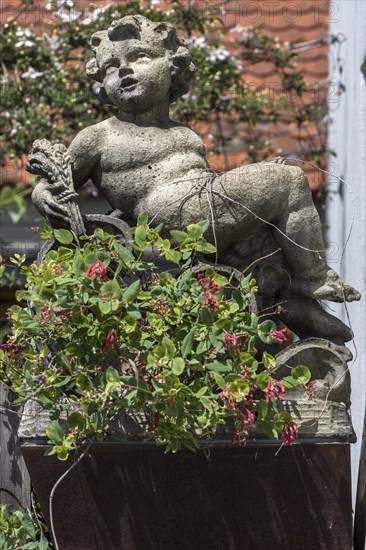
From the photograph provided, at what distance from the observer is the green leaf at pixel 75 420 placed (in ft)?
14.1

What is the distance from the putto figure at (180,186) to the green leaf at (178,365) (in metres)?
0.60

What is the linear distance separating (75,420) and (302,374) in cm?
71

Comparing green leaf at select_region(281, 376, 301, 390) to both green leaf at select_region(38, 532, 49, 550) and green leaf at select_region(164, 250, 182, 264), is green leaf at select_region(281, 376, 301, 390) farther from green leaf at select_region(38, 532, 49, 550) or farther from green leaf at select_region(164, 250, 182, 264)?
green leaf at select_region(38, 532, 49, 550)

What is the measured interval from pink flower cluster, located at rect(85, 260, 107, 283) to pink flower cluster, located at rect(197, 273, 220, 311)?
1.00 ft

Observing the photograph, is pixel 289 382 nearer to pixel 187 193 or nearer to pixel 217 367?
pixel 217 367

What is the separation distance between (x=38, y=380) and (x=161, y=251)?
55 centimetres

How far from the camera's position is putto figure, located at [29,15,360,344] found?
4.67 m

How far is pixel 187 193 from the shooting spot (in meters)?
4.66

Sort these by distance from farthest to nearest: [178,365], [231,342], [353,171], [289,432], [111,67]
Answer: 1. [353,171]
2. [111,67]
3. [289,432]
4. [231,342]
5. [178,365]

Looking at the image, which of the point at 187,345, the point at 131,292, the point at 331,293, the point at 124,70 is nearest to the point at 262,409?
the point at 187,345

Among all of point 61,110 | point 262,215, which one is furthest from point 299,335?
point 61,110

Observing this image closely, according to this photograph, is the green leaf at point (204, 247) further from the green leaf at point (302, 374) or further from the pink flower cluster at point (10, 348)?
the pink flower cluster at point (10, 348)

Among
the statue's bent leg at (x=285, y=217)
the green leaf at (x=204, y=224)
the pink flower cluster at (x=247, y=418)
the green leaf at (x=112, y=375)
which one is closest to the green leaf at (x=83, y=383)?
the green leaf at (x=112, y=375)

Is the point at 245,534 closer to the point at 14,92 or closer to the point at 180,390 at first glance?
the point at 180,390
